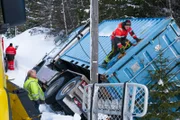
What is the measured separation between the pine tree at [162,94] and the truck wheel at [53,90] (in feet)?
7.90

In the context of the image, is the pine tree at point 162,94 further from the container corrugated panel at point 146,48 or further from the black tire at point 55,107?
the black tire at point 55,107

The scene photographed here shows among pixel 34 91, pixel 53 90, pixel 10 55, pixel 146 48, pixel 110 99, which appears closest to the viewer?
pixel 110 99

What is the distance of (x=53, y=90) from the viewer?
8680 millimetres

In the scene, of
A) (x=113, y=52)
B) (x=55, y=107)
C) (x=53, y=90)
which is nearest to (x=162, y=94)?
(x=113, y=52)

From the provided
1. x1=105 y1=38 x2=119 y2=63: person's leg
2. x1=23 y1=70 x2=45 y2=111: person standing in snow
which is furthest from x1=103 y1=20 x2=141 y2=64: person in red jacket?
x1=23 y1=70 x2=45 y2=111: person standing in snow

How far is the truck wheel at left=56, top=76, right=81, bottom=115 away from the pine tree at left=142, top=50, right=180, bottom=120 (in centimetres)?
171

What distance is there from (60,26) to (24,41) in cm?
294

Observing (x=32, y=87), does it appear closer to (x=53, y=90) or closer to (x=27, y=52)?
(x=53, y=90)

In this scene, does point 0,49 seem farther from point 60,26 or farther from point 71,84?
point 60,26

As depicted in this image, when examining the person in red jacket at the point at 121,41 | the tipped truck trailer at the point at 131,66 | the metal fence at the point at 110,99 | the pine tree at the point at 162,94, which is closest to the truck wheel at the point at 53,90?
the tipped truck trailer at the point at 131,66

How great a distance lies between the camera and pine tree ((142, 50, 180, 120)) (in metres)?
6.93

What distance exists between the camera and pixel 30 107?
3.50 m

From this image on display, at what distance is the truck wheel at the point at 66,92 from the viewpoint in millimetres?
7840

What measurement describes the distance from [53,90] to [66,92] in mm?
808
